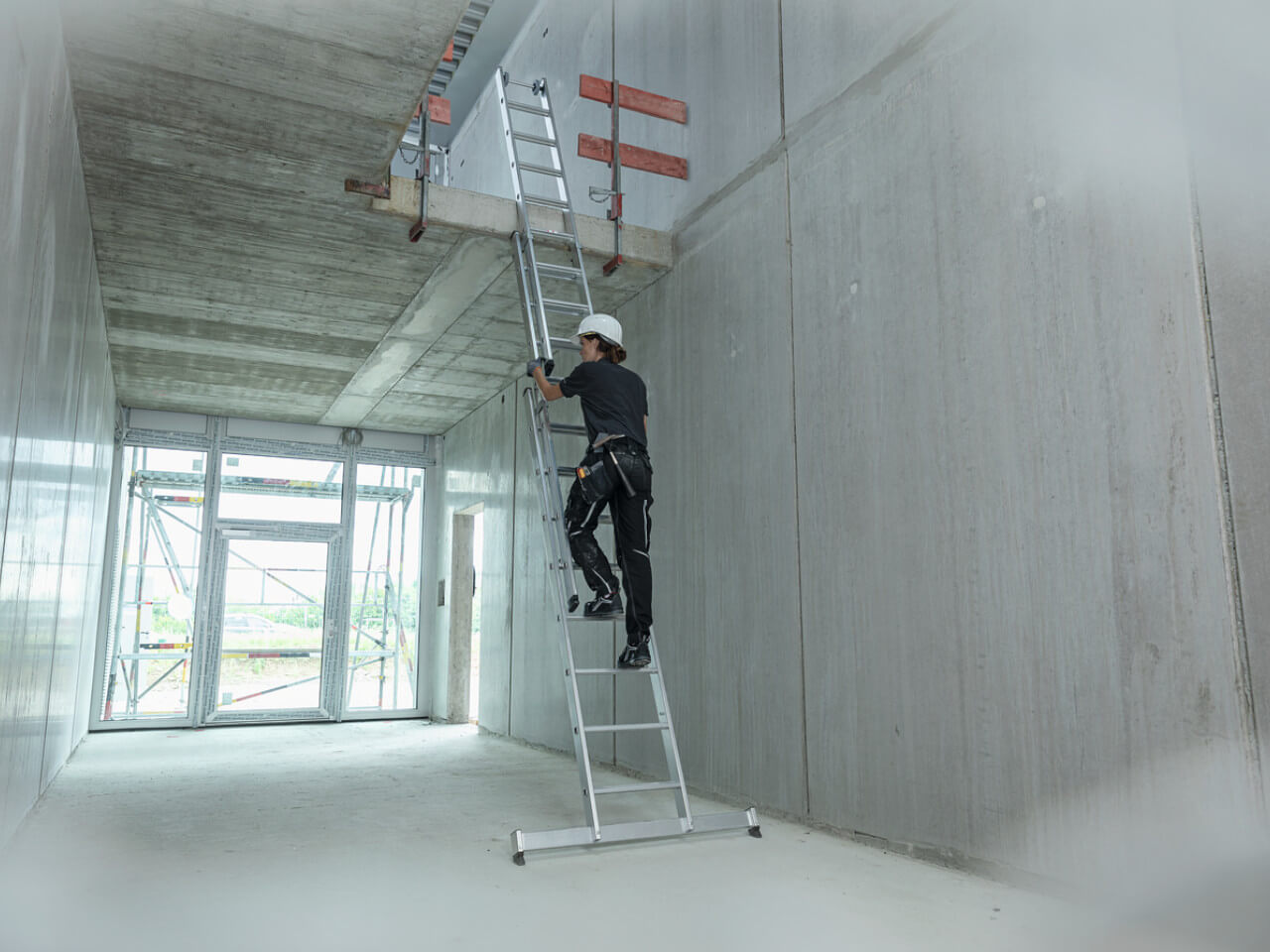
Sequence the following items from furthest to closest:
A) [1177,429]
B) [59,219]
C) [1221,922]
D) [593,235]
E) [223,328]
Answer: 1. [223,328]
2. [593,235]
3. [59,219]
4. [1177,429]
5. [1221,922]

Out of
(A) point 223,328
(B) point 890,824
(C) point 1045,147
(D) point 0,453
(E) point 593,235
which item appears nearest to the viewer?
(D) point 0,453

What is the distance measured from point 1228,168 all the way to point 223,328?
6.39 metres

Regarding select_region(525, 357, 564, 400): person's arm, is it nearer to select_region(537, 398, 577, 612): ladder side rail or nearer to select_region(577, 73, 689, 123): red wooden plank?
select_region(537, 398, 577, 612): ladder side rail

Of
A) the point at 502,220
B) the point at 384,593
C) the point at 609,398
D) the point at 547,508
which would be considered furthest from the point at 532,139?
the point at 384,593

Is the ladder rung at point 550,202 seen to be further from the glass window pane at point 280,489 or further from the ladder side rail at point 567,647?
the glass window pane at point 280,489

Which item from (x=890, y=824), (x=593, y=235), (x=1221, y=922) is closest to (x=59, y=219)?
(x=593, y=235)

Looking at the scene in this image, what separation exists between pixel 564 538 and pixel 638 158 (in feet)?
8.10

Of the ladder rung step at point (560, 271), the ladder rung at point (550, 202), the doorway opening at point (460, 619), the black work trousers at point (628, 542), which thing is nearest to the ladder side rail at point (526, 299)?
the ladder rung step at point (560, 271)

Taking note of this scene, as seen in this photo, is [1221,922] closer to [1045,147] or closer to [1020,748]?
[1020,748]

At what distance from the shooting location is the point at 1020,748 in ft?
9.45

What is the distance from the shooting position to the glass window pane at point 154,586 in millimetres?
8656

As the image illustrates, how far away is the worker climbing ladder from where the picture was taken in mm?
3383

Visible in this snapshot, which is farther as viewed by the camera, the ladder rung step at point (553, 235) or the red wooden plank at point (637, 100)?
the red wooden plank at point (637, 100)

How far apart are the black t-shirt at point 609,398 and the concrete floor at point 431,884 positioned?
1.73 metres
